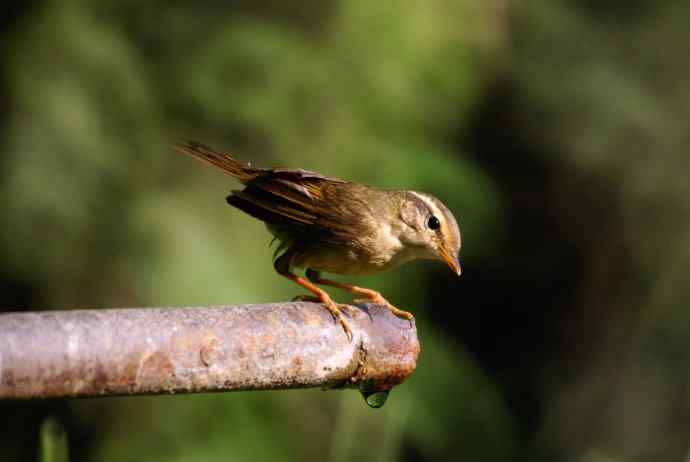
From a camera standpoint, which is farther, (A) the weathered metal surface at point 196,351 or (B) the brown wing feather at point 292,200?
(B) the brown wing feather at point 292,200

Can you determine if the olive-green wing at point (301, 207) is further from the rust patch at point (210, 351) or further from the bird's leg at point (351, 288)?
the rust patch at point (210, 351)

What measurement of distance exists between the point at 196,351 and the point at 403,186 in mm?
3417

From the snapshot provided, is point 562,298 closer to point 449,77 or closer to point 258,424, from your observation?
→ point 449,77

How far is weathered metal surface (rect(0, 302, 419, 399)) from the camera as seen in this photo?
1.62 m

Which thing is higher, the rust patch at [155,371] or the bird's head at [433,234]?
the rust patch at [155,371]

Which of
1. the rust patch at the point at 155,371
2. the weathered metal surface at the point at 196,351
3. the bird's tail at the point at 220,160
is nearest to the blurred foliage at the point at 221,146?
the bird's tail at the point at 220,160

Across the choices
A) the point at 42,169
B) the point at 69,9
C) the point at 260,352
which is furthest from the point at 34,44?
the point at 260,352

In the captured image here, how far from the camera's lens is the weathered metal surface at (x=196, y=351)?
5.32 ft

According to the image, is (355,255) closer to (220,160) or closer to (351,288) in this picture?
(351,288)

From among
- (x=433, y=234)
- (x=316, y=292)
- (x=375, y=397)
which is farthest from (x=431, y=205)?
(x=375, y=397)

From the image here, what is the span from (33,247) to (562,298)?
3.32 m

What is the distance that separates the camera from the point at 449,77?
5.65 metres

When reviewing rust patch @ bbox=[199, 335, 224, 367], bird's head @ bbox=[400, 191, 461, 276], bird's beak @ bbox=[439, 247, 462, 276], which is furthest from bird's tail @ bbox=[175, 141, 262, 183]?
rust patch @ bbox=[199, 335, 224, 367]

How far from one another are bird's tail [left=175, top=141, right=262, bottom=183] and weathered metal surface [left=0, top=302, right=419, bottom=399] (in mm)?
1319
